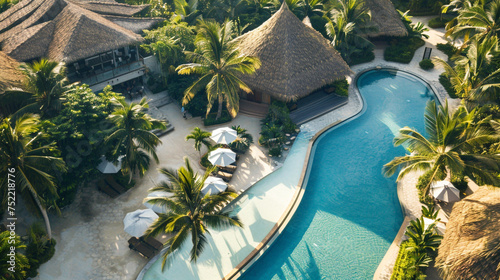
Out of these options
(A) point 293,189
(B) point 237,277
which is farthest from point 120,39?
(B) point 237,277

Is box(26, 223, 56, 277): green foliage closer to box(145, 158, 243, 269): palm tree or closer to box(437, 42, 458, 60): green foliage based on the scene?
box(145, 158, 243, 269): palm tree

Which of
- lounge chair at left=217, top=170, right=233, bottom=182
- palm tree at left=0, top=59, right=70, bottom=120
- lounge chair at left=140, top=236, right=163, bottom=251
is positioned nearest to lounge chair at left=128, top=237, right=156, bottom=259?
lounge chair at left=140, top=236, right=163, bottom=251

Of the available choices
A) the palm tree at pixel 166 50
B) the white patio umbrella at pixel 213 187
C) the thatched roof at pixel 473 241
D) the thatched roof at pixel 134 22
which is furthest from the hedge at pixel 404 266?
the thatched roof at pixel 134 22

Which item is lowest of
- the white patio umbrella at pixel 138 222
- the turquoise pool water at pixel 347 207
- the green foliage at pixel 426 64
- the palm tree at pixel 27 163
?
the turquoise pool water at pixel 347 207

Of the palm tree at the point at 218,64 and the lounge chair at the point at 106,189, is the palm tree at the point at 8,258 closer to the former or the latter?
the lounge chair at the point at 106,189

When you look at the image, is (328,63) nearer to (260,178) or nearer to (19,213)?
(260,178)

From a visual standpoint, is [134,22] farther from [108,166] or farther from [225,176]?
[225,176]

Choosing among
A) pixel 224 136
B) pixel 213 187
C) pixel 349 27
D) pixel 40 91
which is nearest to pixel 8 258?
pixel 213 187
